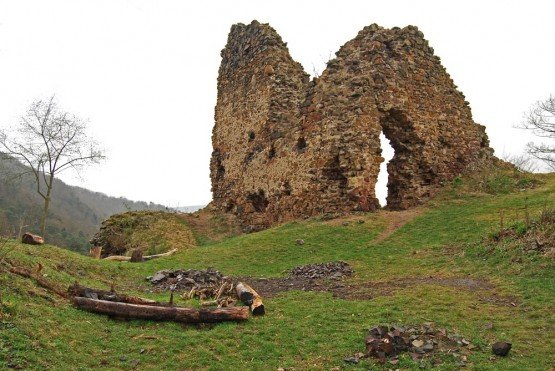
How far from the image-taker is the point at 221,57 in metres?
28.4

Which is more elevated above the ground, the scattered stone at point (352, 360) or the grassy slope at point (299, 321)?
the grassy slope at point (299, 321)

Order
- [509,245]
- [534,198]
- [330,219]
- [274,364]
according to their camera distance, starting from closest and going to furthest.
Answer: [274,364] < [509,245] < [534,198] < [330,219]

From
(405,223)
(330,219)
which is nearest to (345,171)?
(330,219)

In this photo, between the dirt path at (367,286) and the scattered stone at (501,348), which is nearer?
the scattered stone at (501,348)

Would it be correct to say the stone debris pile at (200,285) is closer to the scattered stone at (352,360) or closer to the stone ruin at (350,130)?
the scattered stone at (352,360)

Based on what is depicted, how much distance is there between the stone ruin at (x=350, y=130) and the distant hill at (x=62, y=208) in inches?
642

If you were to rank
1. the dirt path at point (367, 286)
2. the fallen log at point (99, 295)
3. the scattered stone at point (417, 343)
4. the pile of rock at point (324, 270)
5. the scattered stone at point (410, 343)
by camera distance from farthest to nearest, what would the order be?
the pile of rock at point (324, 270), the dirt path at point (367, 286), the fallen log at point (99, 295), the scattered stone at point (417, 343), the scattered stone at point (410, 343)

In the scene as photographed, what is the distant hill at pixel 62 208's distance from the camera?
43.7 meters

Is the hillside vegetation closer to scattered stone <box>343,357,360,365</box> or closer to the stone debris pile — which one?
the stone debris pile

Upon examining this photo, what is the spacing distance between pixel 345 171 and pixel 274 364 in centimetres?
1246

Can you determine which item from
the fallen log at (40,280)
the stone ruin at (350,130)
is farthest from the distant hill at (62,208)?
the fallen log at (40,280)

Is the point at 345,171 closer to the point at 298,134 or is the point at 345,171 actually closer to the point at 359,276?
the point at 298,134

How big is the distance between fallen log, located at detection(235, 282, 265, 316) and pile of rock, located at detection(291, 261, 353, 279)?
9.04ft

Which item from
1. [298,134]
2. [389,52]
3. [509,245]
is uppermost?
[389,52]
